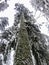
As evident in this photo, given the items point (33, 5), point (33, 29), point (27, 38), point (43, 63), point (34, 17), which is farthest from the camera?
point (33, 5)

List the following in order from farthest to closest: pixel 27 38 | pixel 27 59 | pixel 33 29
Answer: pixel 33 29 → pixel 27 38 → pixel 27 59

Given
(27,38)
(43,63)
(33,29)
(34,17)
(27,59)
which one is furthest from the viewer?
(34,17)

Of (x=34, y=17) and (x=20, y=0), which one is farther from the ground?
(x=20, y=0)

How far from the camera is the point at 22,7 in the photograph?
3.93 metres

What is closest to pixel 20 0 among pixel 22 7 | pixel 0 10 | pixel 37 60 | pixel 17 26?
pixel 22 7

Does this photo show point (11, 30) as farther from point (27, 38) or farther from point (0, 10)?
point (0, 10)

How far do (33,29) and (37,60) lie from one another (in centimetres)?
67

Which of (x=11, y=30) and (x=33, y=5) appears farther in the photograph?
(x=33, y=5)

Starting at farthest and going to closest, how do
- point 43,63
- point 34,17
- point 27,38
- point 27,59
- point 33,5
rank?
point 33,5 < point 34,17 < point 27,38 < point 43,63 < point 27,59

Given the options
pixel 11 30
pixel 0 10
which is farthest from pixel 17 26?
pixel 0 10

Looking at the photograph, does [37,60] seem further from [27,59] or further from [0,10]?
[0,10]

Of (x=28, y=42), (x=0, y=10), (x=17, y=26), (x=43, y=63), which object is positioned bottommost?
(x=43, y=63)

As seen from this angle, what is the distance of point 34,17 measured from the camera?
3.77m

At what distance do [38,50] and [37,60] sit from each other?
19cm
